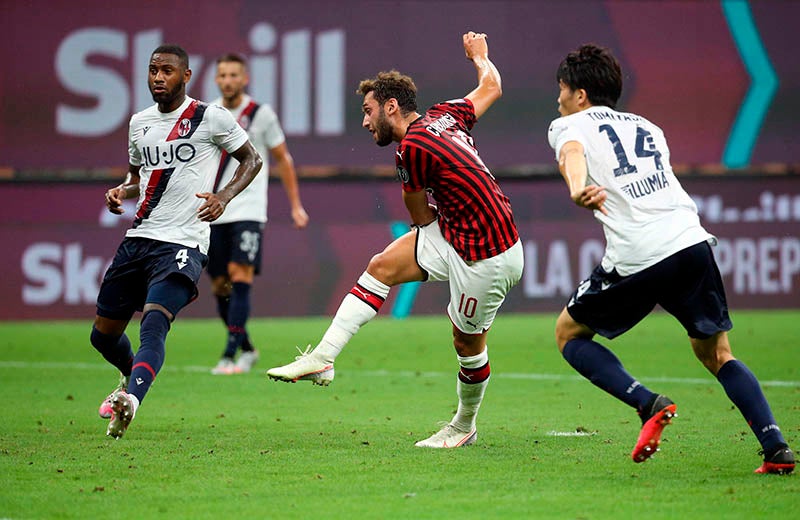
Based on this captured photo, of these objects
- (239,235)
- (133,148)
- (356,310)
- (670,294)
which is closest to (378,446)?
(356,310)

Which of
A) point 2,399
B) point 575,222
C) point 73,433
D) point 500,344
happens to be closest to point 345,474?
point 73,433

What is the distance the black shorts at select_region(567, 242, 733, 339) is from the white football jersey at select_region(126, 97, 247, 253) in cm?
251

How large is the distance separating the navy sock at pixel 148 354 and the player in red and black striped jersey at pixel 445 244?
0.67 meters

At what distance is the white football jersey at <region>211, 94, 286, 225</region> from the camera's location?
37.1ft

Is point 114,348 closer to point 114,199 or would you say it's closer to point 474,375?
point 114,199

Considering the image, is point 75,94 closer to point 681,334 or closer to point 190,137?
point 681,334

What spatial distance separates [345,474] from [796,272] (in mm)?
12389

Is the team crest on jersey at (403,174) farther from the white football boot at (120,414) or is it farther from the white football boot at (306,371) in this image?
the white football boot at (120,414)

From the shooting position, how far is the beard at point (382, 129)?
7.01 m

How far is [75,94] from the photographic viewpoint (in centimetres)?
1692

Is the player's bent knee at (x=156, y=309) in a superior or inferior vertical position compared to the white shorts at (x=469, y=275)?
inferior

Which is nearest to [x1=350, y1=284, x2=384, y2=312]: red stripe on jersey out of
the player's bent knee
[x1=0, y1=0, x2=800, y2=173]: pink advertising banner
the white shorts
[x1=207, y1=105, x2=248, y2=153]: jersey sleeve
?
the white shorts

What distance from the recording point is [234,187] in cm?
748

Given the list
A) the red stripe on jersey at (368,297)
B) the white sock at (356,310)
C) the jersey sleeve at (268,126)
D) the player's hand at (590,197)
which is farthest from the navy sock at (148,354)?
the jersey sleeve at (268,126)
